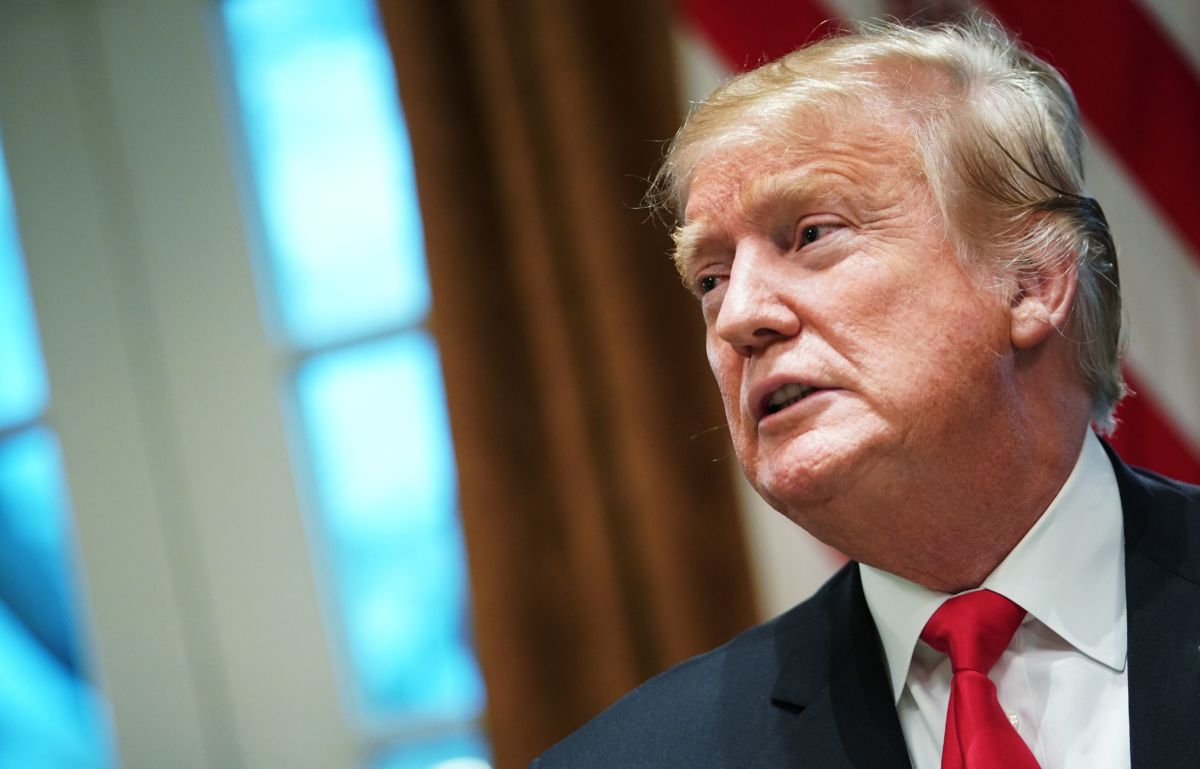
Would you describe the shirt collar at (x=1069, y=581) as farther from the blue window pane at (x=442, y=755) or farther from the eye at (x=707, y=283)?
the blue window pane at (x=442, y=755)

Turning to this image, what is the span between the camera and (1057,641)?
50.8 inches

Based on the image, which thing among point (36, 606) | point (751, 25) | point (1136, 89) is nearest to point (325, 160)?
point (751, 25)

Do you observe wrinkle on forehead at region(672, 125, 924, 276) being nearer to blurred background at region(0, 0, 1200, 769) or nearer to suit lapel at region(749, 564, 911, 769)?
suit lapel at region(749, 564, 911, 769)

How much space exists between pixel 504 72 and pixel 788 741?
1608 mm

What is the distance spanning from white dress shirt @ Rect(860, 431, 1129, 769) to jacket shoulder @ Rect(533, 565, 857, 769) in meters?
0.12

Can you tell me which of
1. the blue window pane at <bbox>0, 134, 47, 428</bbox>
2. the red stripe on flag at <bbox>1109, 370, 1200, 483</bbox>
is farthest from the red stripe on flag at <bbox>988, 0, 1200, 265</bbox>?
the blue window pane at <bbox>0, 134, 47, 428</bbox>

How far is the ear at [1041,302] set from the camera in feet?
4.36

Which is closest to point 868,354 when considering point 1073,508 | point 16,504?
point 1073,508

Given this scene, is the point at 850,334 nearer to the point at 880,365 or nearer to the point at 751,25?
the point at 880,365

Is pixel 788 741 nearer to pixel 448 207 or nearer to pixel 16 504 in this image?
pixel 448 207

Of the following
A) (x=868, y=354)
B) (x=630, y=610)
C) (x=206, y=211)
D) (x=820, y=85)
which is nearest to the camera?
(x=868, y=354)

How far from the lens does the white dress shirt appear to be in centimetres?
125

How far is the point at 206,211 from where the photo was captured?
3096 millimetres

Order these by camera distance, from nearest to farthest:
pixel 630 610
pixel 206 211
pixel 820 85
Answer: pixel 820 85
pixel 630 610
pixel 206 211
